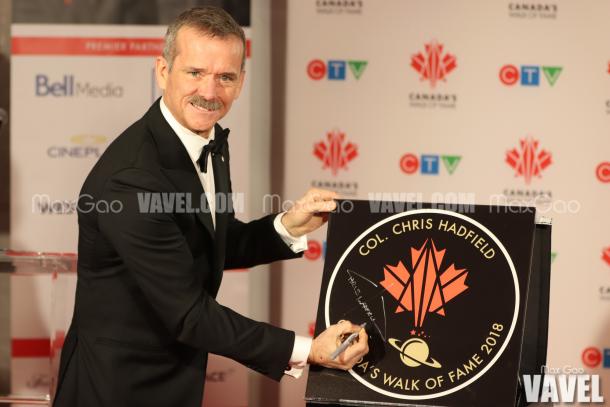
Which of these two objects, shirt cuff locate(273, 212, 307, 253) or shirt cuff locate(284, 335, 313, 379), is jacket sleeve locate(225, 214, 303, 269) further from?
shirt cuff locate(284, 335, 313, 379)

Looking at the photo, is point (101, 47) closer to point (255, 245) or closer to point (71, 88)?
point (71, 88)

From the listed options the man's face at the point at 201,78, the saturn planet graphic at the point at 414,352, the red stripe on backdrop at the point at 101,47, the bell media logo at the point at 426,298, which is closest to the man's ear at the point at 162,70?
the man's face at the point at 201,78

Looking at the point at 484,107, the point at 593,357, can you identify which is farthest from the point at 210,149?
the point at 593,357

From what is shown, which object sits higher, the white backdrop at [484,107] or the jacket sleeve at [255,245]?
the white backdrop at [484,107]

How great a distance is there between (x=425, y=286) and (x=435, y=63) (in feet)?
7.33

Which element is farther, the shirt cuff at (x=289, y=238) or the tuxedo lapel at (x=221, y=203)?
the shirt cuff at (x=289, y=238)

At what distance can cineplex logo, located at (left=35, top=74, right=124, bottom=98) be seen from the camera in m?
3.70

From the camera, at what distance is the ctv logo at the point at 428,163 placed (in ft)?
13.0

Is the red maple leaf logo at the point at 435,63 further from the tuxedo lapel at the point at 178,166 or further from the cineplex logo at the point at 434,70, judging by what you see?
the tuxedo lapel at the point at 178,166

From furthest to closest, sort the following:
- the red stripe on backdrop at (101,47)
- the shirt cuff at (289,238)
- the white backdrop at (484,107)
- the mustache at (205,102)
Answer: the white backdrop at (484,107) → the red stripe on backdrop at (101,47) → the shirt cuff at (289,238) → the mustache at (205,102)

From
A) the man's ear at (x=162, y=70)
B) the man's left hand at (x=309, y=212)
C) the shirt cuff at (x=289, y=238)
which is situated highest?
the man's ear at (x=162, y=70)

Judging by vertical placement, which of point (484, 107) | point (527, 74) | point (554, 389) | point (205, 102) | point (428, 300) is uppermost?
point (527, 74)

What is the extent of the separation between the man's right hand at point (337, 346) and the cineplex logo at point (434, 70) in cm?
227

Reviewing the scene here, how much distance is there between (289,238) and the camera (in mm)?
2340
